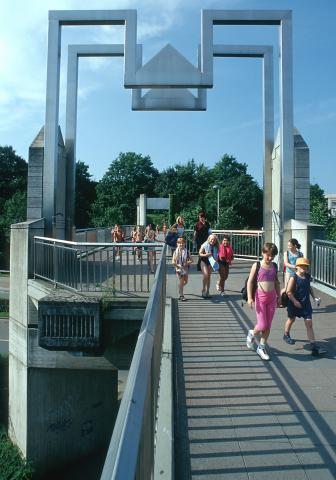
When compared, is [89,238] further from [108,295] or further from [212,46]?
[108,295]

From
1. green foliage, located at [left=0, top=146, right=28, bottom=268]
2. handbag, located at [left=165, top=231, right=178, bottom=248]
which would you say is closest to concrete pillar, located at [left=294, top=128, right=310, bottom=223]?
handbag, located at [left=165, top=231, right=178, bottom=248]

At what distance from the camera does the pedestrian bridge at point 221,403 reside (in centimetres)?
196

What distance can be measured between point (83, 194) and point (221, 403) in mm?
73583

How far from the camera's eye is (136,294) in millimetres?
9156

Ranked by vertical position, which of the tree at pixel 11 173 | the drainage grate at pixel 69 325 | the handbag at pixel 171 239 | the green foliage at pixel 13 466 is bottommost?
the green foliage at pixel 13 466

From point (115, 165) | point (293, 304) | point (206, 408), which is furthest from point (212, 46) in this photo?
point (115, 165)

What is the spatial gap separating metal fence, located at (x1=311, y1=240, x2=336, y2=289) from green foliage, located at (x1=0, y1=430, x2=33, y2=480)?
8.28m

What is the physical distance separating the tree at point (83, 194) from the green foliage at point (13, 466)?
56072 millimetres

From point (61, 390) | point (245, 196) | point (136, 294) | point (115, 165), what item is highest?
point (115, 165)

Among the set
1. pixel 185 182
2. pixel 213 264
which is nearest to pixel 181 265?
pixel 213 264

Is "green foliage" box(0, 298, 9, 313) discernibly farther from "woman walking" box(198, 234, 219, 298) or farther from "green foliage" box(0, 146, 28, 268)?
"woman walking" box(198, 234, 219, 298)

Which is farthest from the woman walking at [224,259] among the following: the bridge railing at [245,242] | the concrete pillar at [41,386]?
the bridge railing at [245,242]

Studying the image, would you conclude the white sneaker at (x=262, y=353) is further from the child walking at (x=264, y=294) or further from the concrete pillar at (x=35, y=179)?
the concrete pillar at (x=35, y=179)

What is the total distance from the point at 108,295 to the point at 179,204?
66.3 meters
